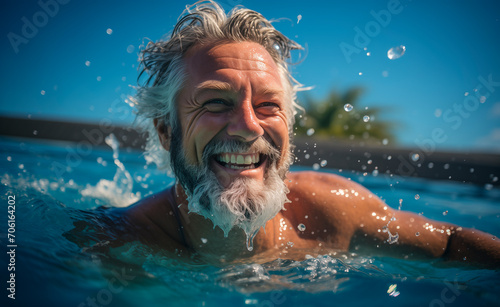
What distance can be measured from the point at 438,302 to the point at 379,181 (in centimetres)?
519

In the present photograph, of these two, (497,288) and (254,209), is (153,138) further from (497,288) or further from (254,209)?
(497,288)

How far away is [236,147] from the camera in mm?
1826

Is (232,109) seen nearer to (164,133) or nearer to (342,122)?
(164,133)

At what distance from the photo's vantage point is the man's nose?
178 cm

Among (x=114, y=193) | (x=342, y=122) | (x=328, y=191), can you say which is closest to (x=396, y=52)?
(x=328, y=191)

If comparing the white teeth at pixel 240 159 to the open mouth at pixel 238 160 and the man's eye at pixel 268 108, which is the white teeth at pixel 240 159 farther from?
the man's eye at pixel 268 108

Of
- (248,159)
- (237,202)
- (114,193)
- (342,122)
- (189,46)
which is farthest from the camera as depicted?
(342,122)

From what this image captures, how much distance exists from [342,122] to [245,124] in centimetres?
1364

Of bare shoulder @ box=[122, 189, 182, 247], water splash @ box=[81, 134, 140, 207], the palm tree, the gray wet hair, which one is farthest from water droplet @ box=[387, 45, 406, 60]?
the palm tree

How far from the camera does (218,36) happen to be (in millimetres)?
2113

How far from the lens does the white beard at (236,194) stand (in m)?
1.79

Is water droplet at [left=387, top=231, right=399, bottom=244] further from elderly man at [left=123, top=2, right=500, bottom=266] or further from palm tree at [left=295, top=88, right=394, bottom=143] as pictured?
palm tree at [left=295, top=88, right=394, bottom=143]

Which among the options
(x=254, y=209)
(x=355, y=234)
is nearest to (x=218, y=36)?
(x=254, y=209)

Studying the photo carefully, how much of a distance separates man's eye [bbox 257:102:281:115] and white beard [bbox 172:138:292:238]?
17 cm
